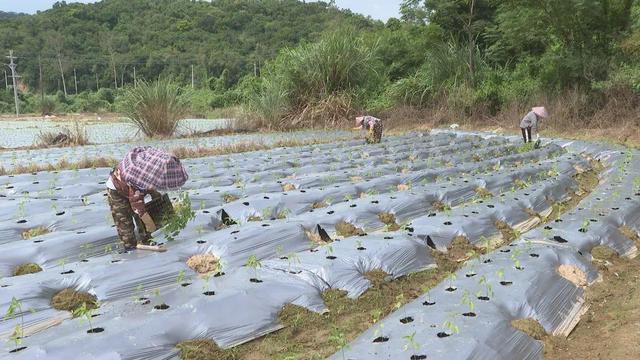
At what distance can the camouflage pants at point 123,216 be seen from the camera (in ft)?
11.9

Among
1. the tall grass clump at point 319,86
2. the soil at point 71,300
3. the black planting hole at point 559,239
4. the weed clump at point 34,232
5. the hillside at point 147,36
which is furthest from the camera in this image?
the hillside at point 147,36

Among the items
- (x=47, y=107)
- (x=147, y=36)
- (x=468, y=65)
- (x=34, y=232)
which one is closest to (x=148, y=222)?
(x=34, y=232)

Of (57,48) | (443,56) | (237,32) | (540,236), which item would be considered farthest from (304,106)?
(57,48)

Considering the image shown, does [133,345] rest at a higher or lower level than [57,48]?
lower

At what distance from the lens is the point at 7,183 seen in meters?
6.94

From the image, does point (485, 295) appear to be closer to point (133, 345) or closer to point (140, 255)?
point (133, 345)

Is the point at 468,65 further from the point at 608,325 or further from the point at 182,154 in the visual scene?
the point at 608,325

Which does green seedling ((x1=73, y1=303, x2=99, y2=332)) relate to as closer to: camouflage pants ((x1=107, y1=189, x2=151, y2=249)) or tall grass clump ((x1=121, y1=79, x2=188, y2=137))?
Result: camouflage pants ((x1=107, y1=189, x2=151, y2=249))

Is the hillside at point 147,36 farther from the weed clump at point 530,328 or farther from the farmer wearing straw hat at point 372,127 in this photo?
the weed clump at point 530,328

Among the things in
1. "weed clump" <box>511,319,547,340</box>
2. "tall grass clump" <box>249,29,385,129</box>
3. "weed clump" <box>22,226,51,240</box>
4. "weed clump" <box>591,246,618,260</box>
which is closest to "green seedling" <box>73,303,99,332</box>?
"weed clump" <box>22,226,51,240</box>

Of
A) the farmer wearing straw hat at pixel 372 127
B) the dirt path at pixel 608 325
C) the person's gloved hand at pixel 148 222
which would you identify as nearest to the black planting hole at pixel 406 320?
the dirt path at pixel 608 325

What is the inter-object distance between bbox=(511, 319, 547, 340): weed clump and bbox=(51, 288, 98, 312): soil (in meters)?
2.28

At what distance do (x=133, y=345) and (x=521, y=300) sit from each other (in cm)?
197

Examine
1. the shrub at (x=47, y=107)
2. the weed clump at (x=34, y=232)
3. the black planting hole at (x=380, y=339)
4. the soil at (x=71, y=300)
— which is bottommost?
the black planting hole at (x=380, y=339)
